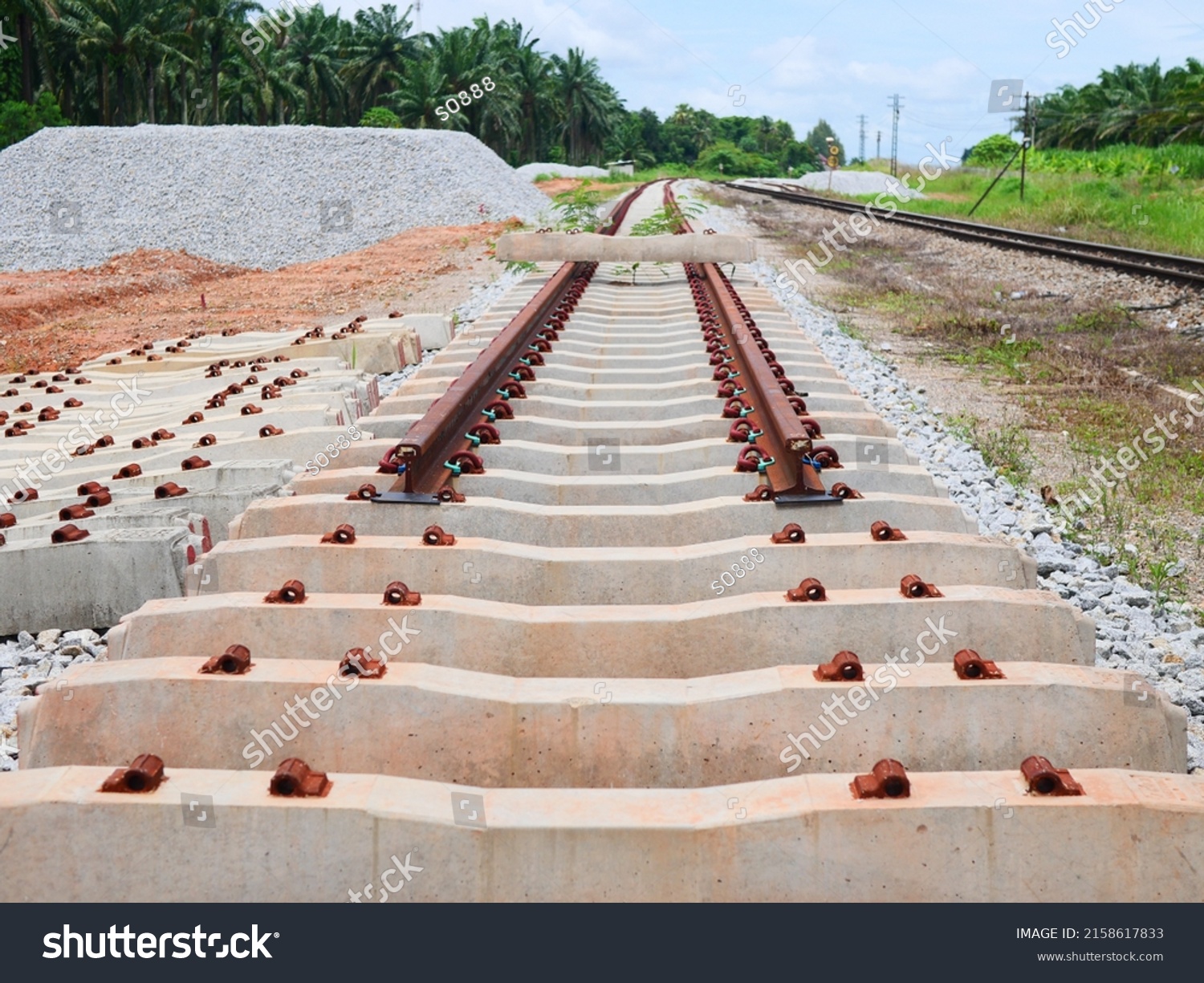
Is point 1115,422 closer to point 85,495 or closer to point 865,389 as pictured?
point 865,389

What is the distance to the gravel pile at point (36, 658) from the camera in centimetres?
348

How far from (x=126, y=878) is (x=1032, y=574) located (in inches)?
97.2

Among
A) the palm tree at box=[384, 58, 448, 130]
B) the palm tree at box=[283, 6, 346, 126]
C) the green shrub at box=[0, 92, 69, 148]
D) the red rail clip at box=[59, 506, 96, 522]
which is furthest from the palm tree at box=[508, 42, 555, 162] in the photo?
the red rail clip at box=[59, 506, 96, 522]

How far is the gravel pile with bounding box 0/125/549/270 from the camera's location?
86.6 ft

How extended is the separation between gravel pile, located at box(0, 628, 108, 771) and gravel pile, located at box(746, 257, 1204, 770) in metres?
3.08

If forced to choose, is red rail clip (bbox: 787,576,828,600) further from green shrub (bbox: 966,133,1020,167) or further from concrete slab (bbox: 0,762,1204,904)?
green shrub (bbox: 966,133,1020,167)

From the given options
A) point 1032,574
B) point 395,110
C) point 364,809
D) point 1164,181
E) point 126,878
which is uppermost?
point 395,110

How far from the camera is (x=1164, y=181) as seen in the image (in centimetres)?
2961

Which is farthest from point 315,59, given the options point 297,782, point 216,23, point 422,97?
point 297,782

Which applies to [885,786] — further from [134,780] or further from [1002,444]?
[1002,444]

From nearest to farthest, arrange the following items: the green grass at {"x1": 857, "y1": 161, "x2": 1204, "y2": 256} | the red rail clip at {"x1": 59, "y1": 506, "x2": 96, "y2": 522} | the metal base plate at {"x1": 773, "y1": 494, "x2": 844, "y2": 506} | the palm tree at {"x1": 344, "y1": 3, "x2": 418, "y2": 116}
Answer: the metal base plate at {"x1": 773, "y1": 494, "x2": 844, "y2": 506}
the red rail clip at {"x1": 59, "y1": 506, "x2": 96, "y2": 522}
the green grass at {"x1": 857, "y1": 161, "x2": 1204, "y2": 256}
the palm tree at {"x1": 344, "y1": 3, "x2": 418, "y2": 116}

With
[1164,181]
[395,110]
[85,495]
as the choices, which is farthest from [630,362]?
[395,110]

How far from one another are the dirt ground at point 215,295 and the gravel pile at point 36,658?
838cm

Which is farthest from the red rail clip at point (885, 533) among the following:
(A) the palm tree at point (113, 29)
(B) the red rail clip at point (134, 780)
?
(A) the palm tree at point (113, 29)
